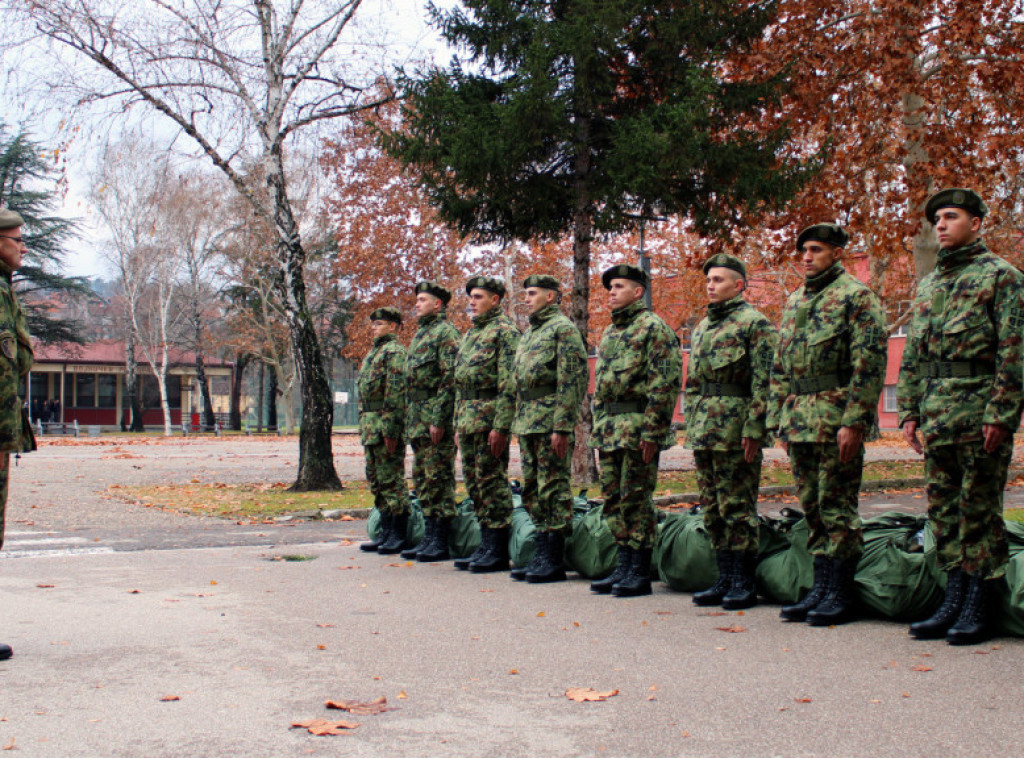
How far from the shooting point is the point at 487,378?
8.34m

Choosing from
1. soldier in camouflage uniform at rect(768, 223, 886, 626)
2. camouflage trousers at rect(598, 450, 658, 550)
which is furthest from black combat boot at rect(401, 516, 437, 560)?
soldier in camouflage uniform at rect(768, 223, 886, 626)

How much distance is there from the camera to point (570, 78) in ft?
49.6

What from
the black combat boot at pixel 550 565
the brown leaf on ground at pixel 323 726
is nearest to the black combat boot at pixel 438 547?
the black combat boot at pixel 550 565

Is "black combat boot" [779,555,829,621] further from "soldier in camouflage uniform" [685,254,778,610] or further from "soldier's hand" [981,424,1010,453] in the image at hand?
"soldier's hand" [981,424,1010,453]

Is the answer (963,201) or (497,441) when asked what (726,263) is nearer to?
(963,201)

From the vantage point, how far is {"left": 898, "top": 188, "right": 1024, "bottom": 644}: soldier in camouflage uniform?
523 cm

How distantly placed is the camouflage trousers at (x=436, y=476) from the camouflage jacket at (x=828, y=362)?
336 centimetres

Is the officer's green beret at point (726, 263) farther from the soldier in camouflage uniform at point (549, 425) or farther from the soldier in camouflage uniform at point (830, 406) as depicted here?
the soldier in camouflage uniform at point (549, 425)

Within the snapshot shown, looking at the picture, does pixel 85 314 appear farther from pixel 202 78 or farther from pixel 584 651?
pixel 584 651

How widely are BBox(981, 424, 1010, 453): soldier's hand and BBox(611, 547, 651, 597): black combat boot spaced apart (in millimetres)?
2561

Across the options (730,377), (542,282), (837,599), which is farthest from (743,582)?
(542,282)

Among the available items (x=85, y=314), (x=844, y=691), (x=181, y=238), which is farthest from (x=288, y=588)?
(x=85, y=314)

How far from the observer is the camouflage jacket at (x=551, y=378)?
7.65 meters

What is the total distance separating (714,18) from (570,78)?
7.16 feet
